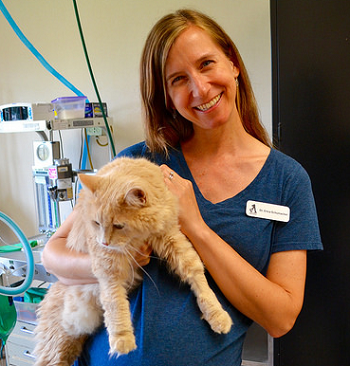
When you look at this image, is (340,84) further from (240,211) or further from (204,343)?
(204,343)

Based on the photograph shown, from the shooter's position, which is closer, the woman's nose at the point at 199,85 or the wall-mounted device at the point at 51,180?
the woman's nose at the point at 199,85

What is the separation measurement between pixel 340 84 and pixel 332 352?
1099mm

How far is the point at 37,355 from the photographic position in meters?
1.13

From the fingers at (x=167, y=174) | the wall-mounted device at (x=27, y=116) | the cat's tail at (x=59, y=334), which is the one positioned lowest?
the cat's tail at (x=59, y=334)

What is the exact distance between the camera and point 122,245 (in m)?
0.92

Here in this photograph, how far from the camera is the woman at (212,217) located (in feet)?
3.08

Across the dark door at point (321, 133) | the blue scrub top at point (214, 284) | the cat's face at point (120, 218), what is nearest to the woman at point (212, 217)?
the blue scrub top at point (214, 284)

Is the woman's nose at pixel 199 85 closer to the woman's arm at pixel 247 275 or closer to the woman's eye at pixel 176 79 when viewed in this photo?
the woman's eye at pixel 176 79

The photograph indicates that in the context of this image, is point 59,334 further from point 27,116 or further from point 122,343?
point 27,116

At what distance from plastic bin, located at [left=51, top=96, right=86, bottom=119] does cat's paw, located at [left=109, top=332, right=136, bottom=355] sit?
145cm

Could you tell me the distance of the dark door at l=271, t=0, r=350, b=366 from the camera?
141 centimetres

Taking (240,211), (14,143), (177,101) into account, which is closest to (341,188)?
(240,211)

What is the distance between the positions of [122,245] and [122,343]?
8.8 inches

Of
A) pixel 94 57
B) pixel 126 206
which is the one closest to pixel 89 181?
pixel 126 206
